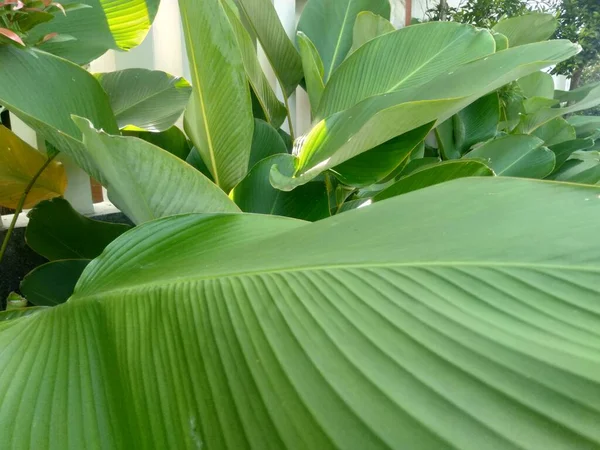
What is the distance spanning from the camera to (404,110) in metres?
0.33

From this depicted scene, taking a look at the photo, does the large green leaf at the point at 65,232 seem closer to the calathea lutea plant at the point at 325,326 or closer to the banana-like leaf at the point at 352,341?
the calathea lutea plant at the point at 325,326

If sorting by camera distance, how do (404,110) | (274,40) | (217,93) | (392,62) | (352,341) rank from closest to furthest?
(352,341) → (404,110) → (217,93) → (392,62) → (274,40)

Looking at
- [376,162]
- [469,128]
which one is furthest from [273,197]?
[469,128]

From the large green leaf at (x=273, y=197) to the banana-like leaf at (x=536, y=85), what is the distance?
863 millimetres

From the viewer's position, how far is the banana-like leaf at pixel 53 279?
1.68 feet

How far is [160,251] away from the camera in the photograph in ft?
0.92

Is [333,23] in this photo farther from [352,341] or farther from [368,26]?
[352,341]

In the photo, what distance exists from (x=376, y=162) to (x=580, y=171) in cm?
66

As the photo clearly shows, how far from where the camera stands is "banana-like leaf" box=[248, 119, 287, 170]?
24.7 inches

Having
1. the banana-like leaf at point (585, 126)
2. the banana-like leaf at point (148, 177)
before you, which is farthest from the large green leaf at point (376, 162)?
the banana-like leaf at point (585, 126)

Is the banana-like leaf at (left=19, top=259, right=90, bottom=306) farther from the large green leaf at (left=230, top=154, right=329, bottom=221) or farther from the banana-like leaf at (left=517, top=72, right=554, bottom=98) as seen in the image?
the banana-like leaf at (left=517, top=72, right=554, bottom=98)

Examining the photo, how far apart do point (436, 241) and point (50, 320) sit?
0.21 meters

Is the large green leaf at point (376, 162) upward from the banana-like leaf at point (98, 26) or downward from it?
downward

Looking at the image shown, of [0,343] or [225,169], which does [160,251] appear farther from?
[225,169]
